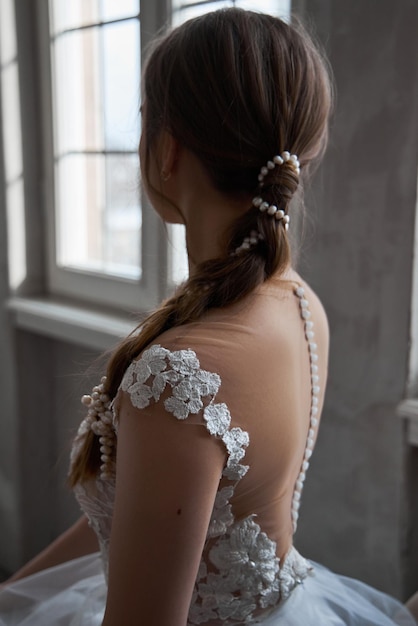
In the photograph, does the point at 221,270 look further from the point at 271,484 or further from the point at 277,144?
the point at 271,484

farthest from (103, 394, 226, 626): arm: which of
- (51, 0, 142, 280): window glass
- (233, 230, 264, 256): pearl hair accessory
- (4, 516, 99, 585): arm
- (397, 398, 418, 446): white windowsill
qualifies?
(51, 0, 142, 280): window glass

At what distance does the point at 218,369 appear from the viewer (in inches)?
30.0

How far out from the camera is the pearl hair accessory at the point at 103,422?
2.88 ft

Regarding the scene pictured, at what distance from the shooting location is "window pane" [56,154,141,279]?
213cm

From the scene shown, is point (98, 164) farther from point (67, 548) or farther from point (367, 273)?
point (67, 548)

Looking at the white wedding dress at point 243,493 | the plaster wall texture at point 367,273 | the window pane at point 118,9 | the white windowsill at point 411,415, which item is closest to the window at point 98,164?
the window pane at point 118,9

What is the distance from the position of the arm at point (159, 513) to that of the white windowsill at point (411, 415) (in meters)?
0.65

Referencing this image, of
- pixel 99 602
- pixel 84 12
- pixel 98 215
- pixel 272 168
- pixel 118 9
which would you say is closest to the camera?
pixel 272 168

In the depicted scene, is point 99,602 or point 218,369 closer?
point 218,369

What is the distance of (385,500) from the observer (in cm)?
137

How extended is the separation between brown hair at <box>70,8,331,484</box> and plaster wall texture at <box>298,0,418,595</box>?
0.42m

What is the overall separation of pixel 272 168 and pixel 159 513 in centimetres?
41

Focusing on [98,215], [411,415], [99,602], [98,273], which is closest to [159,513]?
[99,602]

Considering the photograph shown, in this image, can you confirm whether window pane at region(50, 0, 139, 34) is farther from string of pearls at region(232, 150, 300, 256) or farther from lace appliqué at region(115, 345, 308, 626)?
lace appliqué at region(115, 345, 308, 626)
